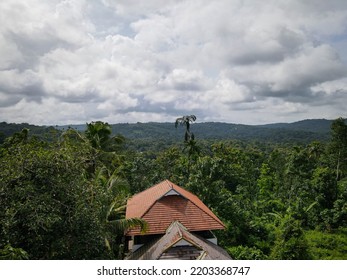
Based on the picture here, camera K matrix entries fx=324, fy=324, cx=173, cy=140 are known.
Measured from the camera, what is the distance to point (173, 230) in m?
10.8

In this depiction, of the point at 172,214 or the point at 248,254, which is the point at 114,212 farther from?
the point at 248,254

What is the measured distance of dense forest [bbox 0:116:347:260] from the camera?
6184mm

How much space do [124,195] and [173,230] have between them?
14.2ft

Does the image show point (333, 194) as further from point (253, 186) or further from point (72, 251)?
point (72, 251)

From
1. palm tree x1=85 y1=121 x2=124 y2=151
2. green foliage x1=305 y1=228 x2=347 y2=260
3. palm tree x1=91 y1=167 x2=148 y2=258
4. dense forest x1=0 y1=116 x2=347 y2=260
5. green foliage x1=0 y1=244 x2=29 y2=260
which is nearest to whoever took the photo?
green foliage x1=0 y1=244 x2=29 y2=260

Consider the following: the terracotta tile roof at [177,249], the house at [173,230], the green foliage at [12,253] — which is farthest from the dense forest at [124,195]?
the terracotta tile roof at [177,249]

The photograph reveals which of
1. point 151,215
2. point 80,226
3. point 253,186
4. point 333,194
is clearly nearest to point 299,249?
point 151,215

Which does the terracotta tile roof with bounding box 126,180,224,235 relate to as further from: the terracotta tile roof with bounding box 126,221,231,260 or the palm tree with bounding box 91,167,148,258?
the terracotta tile roof with bounding box 126,221,231,260

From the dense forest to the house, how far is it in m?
0.82

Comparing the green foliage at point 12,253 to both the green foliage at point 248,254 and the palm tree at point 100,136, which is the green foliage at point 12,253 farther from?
the palm tree at point 100,136

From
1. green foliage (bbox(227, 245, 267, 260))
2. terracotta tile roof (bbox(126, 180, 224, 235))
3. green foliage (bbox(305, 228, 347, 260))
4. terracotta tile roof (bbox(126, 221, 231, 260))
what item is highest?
terracotta tile roof (bbox(126, 180, 224, 235))

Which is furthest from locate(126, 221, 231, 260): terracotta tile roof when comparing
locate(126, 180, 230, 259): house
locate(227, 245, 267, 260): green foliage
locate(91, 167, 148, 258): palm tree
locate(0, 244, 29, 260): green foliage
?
locate(0, 244, 29, 260): green foliage

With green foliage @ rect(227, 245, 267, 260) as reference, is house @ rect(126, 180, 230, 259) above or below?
above

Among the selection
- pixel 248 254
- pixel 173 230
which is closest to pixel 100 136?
pixel 173 230
